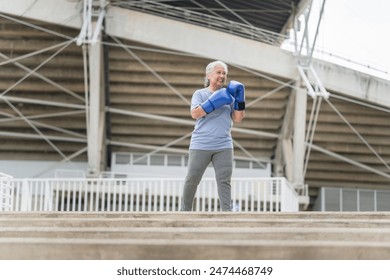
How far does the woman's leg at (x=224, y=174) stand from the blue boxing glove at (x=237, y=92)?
1.28 ft

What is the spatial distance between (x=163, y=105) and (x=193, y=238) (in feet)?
53.4

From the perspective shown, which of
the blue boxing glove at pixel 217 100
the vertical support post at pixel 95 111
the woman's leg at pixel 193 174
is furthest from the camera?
the vertical support post at pixel 95 111

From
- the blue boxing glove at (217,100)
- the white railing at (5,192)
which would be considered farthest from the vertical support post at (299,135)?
the blue boxing glove at (217,100)

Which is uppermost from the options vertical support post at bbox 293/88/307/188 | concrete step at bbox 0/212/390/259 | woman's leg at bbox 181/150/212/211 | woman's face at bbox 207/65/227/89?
vertical support post at bbox 293/88/307/188

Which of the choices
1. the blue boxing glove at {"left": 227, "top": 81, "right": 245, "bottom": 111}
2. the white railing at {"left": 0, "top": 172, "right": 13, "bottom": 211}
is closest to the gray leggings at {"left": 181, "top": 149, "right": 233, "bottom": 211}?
the blue boxing glove at {"left": 227, "top": 81, "right": 245, "bottom": 111}

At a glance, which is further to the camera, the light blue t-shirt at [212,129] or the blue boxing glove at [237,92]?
the light blue t-shirt at [212,129]

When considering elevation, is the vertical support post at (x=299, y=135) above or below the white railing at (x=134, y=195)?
above

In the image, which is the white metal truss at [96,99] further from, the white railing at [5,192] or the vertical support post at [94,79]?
the white railing at [5,192]

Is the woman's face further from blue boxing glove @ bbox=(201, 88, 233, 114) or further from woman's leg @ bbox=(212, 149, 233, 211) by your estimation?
Answer: woman's leg @ bbox=(212, 149, 233, 211)

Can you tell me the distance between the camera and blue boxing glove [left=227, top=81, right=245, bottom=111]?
6098 mm

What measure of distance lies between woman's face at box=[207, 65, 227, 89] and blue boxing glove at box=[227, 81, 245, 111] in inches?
3.5

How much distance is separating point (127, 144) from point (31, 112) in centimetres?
293

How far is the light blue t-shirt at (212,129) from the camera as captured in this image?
624cm

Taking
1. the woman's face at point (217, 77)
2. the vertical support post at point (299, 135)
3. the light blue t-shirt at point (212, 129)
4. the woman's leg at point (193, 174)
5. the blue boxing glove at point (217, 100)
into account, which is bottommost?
the woman's leg at point (193, 174)
